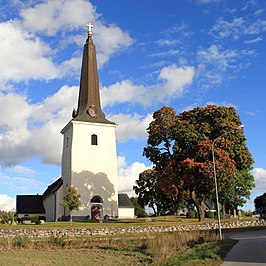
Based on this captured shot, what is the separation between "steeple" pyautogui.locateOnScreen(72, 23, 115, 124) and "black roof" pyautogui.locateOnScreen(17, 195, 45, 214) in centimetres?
1874

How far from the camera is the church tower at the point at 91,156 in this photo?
51062mm

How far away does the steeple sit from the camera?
5412 cm

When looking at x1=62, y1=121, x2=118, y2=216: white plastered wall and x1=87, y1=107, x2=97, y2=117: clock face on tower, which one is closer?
x1=62, y1=121, x2=118, y2=216: white plastered wall

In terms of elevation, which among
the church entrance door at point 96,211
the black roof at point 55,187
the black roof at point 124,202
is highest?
the black roof at point 55,187

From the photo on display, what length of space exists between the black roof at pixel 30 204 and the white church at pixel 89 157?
7.83 m

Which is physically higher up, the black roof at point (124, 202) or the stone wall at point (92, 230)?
the black roof at point (124, 202)

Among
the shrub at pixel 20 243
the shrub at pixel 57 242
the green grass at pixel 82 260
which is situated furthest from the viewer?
the shrub at pixel 57 242

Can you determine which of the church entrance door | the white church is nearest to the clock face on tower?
the white church

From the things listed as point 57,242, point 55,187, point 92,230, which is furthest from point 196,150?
point 55,187

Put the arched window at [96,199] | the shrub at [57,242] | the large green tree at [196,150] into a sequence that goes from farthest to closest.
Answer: the arched window at [96,199] < the large green tree at [196,150] < the shrub at [57,242]

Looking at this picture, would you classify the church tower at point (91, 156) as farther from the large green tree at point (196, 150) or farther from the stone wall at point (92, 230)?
the stone wall at point (92, 230)

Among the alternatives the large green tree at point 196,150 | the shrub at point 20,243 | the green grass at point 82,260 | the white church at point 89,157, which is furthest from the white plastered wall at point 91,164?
the green grass at point 82,260

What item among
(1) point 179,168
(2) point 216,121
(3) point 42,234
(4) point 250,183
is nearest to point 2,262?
(3) point 42,234

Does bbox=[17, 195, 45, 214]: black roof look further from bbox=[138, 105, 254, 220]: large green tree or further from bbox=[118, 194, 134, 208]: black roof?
bbox=[138, 105, 254, 220]: large green tree
